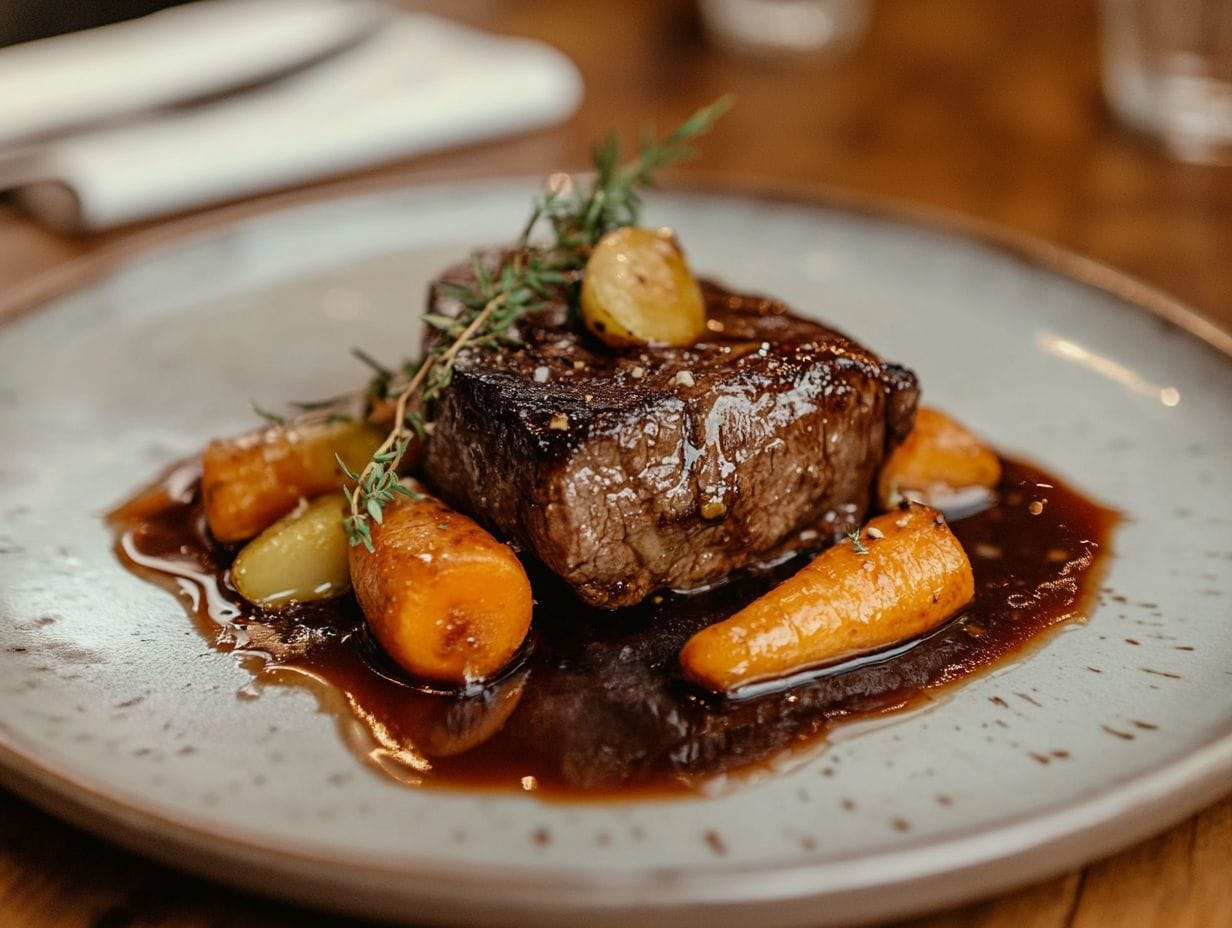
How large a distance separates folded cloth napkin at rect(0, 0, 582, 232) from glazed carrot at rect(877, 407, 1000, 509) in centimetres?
249

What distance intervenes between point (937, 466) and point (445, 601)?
42.5 inches

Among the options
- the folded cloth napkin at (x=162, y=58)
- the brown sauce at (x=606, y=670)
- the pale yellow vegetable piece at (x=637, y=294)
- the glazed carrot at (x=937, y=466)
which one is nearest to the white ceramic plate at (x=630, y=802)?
the brown sauce at (x=606, y=670)

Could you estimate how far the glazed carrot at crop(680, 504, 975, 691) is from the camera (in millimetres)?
2111

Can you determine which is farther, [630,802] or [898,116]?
[898,116]

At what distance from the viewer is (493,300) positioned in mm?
2453

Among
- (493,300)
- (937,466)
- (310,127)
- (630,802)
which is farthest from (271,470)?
(310,127)

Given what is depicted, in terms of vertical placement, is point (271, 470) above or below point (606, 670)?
above

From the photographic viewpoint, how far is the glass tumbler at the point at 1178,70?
186 inches

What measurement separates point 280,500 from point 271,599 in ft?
0.87

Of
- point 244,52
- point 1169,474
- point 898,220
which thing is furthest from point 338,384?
point 244,52

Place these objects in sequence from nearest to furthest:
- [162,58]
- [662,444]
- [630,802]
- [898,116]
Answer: [630,802] < [662,444] < [162,58] < [898,116]

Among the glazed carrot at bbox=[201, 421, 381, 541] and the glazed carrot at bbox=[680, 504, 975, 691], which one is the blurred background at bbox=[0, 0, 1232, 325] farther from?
the glazed carrot at bbox=[680, 504, 975, 691]

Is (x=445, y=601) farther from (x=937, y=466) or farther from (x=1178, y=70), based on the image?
(x=1178, y=70)

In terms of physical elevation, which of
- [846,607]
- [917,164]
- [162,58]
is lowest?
[917,164]
